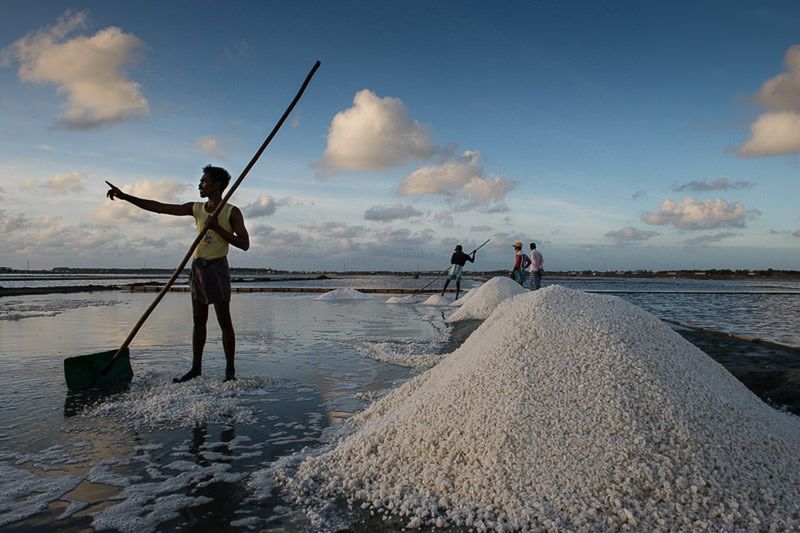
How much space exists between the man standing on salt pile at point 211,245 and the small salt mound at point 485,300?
515 centimetres

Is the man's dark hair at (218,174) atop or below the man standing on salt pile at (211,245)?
atop

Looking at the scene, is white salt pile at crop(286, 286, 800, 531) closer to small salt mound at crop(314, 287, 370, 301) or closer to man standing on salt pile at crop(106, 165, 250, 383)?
man standing on salt pile at crop(106, 165, 250, 383)

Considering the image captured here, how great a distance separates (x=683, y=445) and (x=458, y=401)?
88 cm

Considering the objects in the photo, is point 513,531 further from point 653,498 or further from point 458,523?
point 653,498

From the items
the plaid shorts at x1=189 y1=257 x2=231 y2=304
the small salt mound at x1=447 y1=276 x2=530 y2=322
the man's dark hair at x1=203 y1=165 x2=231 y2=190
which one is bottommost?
the small salt mound at x1=447 y1=276 x2=530 y2=322

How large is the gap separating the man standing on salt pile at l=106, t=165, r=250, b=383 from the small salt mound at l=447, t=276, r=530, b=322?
16.9 ft

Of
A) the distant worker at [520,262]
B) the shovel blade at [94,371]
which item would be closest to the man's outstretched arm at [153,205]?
the shovel blade at [94,371]

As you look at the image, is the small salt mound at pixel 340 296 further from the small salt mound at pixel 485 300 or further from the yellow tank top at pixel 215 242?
the yellow tank top at pixel 215 242

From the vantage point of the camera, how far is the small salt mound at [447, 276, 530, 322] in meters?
8.45

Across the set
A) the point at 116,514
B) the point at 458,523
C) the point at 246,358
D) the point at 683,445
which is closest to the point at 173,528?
the point at 116,514

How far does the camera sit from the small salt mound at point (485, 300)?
845cm

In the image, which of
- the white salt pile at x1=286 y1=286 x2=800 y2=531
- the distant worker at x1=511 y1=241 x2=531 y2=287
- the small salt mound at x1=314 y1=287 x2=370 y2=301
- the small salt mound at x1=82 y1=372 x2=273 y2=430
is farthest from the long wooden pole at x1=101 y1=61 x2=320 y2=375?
the small salt mound at x1=314 y1=287 x2=370 y2=301

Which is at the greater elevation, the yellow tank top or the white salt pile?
the yellow tank top

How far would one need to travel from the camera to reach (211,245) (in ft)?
11.9
